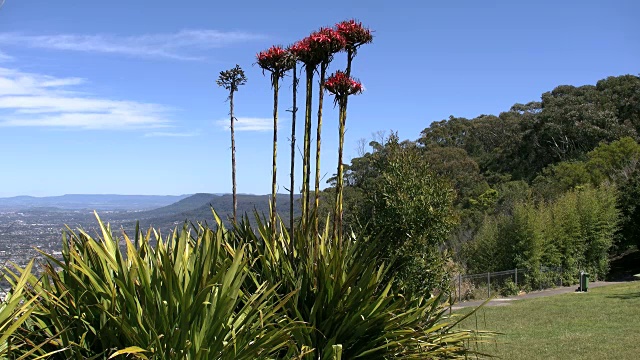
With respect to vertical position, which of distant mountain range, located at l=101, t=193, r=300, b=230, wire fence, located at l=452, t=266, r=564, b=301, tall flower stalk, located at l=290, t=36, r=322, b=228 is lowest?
wire fence, located at l=452, t=266, r=564, b=301

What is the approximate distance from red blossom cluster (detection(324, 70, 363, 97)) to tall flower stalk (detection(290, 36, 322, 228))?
8.6 inches

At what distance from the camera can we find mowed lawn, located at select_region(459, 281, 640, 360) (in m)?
13.5

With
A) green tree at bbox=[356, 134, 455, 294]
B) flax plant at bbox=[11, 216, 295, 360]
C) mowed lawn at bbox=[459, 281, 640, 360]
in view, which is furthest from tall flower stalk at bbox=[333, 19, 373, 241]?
green tree at bbox=[356, 134, 455, 294]

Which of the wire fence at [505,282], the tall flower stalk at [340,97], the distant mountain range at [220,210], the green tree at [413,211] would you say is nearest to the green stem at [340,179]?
the tall flower stalk at [340,97]

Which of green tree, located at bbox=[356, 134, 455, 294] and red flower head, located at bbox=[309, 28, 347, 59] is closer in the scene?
red flower head, located at bbox=[309, 28, 347, 59]

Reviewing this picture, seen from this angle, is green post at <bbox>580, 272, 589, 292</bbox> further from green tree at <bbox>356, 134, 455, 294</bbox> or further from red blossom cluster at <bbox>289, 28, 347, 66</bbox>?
red blossom cluster at <bbox>289, 28, 347, 66</bbox>

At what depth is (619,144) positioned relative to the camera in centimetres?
4816

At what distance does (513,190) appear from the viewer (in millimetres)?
48500

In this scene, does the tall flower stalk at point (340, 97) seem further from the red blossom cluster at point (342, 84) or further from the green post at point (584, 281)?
the green post at point (584, 281)

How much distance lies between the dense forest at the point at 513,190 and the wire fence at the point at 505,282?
0.56 m

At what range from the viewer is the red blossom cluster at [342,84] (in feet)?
23.2

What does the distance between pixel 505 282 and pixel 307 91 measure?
2840 cm

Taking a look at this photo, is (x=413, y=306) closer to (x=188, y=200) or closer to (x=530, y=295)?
(x=530, y=295)

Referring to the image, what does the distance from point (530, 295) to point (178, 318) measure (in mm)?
30136
